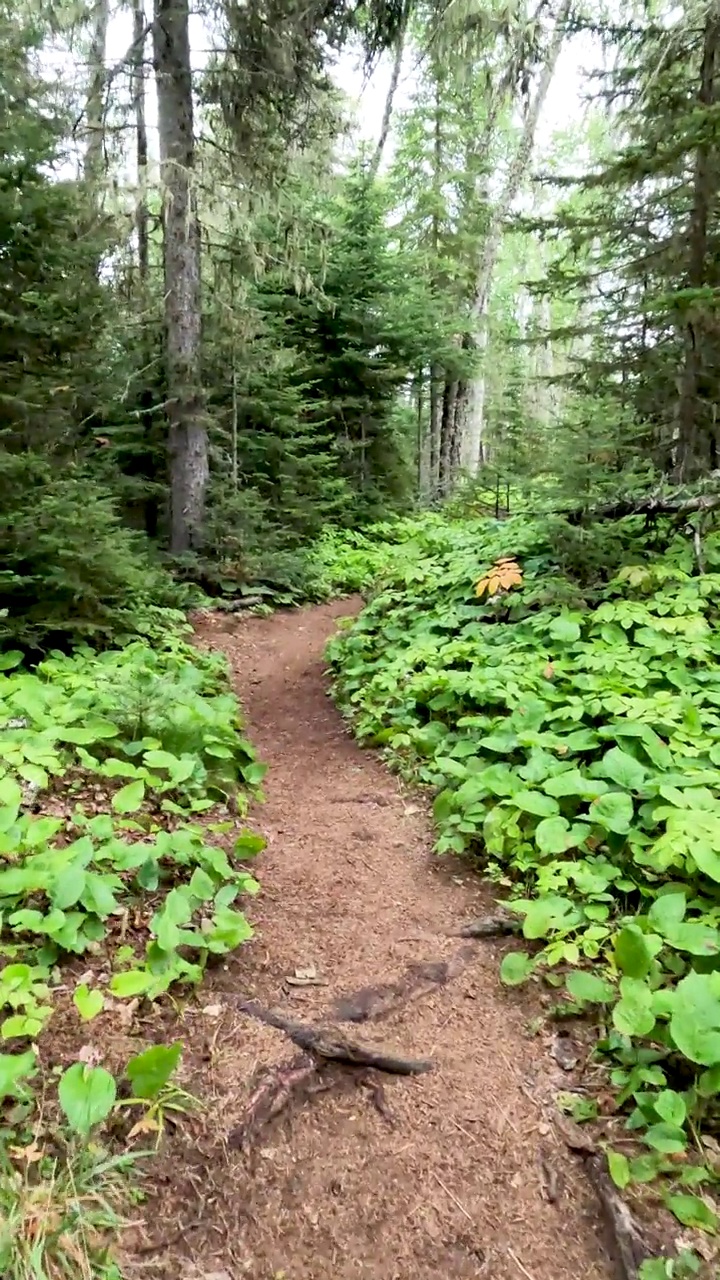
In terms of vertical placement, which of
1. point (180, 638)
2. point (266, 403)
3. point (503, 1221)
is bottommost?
point (503, 1221)

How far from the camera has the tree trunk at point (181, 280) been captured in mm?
8305

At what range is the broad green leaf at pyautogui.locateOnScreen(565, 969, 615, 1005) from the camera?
2.56 m

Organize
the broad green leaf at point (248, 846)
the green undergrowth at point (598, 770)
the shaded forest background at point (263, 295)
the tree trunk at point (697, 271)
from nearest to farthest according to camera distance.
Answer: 1. the green undergrowth at point (598, 770)
2. the broad green leaf at point (248, 846)
3. the shaded forest background at point (263, 295)
4. the tree trunk at point (697, 271)

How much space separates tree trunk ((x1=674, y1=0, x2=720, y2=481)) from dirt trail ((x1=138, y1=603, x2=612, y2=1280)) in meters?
5.25

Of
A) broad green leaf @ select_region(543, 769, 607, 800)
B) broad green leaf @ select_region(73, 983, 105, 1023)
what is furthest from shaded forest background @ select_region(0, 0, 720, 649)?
broad green leaf @ select_region(73, 983, 105, 1023)

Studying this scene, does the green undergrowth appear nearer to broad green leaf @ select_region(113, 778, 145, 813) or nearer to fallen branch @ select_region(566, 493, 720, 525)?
fallen branch @ select_region(566, 493, 720, 525)

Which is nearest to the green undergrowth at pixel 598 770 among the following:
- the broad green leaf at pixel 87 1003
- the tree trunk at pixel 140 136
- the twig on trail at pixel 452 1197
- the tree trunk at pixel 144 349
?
the twig on trail at pixel 452 1197

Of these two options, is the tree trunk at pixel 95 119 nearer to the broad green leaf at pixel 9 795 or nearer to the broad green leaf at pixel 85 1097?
the broad green leaf at pixel 9 795

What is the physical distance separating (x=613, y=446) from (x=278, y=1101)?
495cm

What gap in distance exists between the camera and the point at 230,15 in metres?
8.17

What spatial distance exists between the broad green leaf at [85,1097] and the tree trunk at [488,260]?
11422 mm

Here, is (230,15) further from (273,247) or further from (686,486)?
(686,486)

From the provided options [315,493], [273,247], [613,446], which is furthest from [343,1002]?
[315,493]

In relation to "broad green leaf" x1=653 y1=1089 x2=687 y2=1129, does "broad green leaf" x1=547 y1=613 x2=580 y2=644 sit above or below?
above
